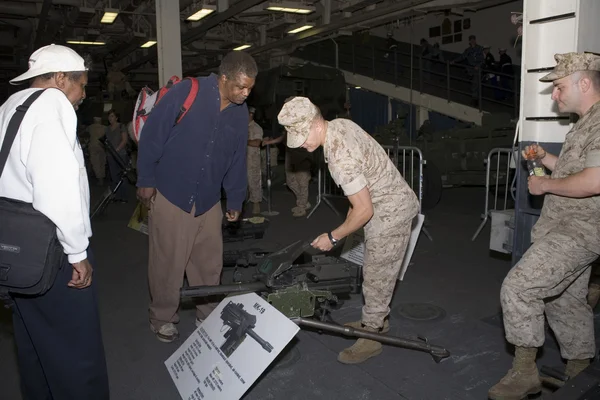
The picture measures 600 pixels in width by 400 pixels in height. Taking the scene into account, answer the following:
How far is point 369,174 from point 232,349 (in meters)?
1.33

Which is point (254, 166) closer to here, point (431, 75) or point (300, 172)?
point (300, 172)

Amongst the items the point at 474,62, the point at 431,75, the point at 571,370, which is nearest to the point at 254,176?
the point at 571,370

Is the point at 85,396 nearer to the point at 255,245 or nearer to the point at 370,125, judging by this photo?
the point at 255,245

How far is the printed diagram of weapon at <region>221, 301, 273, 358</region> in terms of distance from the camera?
275cm

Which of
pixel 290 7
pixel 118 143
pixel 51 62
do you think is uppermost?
pixel 290 7

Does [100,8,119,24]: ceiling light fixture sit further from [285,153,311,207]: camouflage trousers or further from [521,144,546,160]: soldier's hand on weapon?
[521,144,546,160]: soldier's hand on weapon

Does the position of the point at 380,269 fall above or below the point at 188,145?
below

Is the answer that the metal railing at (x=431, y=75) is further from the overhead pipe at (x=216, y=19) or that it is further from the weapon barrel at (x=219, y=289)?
the weapon barrel at (x=219, y=289)

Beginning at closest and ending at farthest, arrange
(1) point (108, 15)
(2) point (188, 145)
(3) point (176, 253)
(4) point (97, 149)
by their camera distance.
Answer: (2) point (188, 145) < (3) point (176, 253) < (1) point (108, 15) < (4) point (97, 149)

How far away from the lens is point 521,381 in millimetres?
2908

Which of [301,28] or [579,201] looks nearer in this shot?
[579,201]

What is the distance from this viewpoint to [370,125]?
18688mm

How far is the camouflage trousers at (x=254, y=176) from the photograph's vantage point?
868 centimetres

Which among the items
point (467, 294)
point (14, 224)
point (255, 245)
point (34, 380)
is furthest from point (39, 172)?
point (255, 245)
